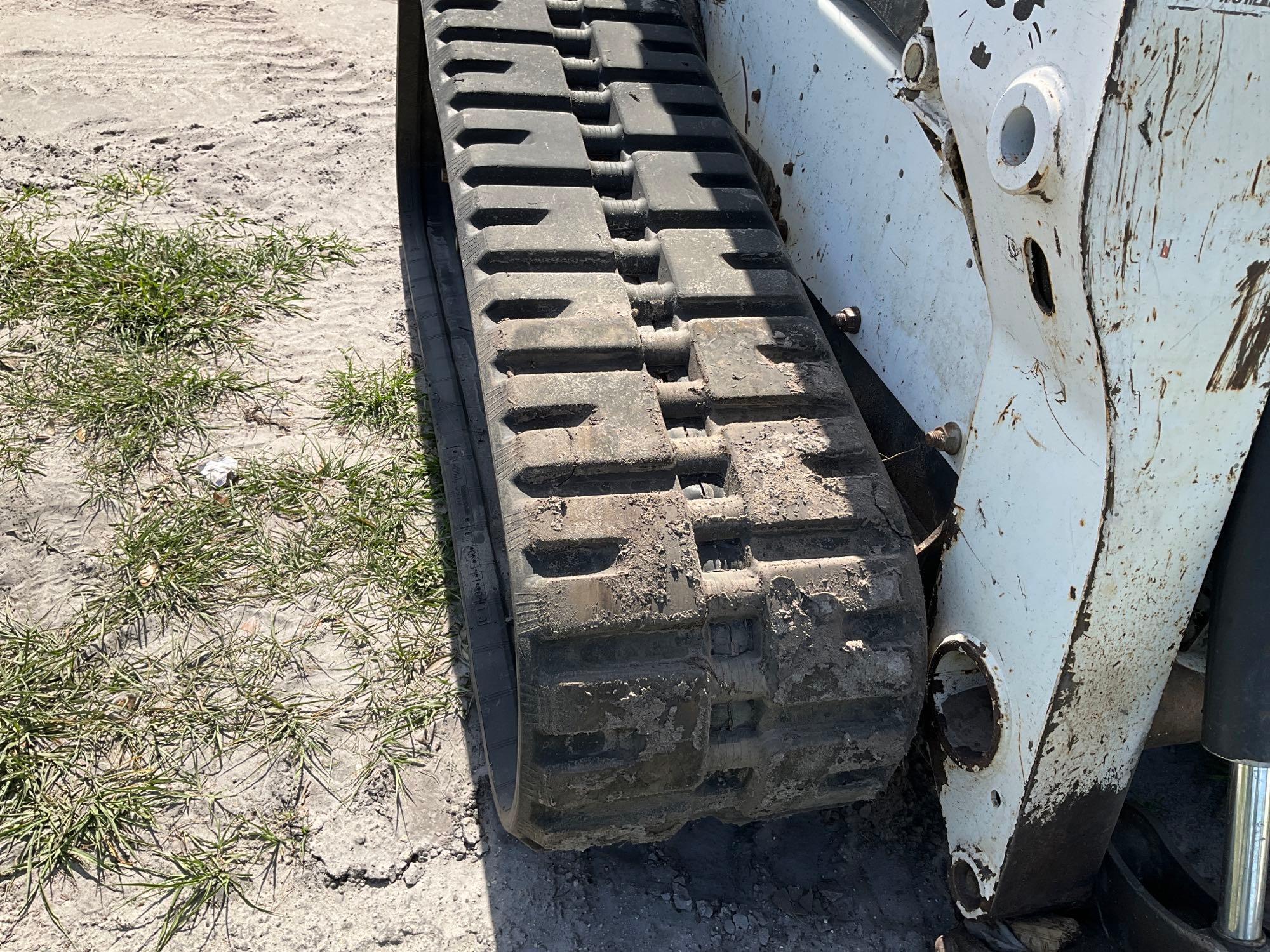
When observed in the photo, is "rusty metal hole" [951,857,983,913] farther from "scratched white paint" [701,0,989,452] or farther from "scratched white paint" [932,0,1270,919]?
"scratched white paint" [701,0,989,452]

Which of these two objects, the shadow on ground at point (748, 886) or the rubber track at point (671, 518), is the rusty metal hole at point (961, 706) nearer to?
the rubber track at point (671, 518)

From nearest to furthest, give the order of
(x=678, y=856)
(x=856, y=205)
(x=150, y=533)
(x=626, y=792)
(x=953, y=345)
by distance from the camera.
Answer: (x=626, y=792) → (x=953, y=345) → (x=856, y=205) → (x=678, y=856) → (x=150, y=533)

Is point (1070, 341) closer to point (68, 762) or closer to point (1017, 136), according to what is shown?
point (1017, 136)

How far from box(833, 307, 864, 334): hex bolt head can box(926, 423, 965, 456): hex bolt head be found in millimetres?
317

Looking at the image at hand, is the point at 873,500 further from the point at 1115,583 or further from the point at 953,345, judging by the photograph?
the point at 1115,583

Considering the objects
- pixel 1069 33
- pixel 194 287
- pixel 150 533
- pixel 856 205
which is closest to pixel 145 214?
pixel 194 287

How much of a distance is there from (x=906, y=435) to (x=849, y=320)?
0.24m

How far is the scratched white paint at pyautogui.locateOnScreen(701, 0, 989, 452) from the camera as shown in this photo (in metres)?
1.64

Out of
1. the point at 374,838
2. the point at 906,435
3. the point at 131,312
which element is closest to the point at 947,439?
the point at 906,435

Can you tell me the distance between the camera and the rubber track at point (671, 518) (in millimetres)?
1474

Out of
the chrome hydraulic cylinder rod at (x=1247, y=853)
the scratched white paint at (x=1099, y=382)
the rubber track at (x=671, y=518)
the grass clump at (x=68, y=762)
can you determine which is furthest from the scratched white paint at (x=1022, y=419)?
the grass clump at (x=68, y=762)

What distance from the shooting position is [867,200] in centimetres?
185

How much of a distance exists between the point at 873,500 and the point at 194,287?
103 inches

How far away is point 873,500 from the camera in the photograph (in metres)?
1.61
